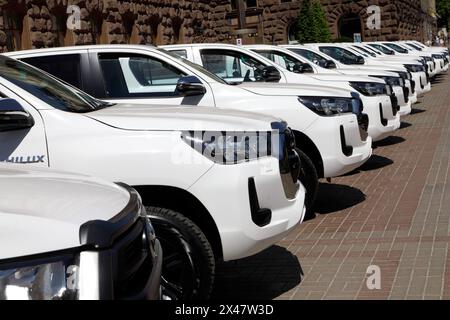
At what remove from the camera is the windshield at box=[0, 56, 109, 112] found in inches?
200

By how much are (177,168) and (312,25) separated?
39.7 meters

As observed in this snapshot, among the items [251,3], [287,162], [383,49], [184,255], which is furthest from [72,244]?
[251,3]

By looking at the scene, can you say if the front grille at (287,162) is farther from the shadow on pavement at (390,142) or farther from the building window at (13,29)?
the building window at (13,29)

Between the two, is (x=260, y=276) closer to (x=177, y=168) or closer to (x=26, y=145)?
(x=177, y=168)

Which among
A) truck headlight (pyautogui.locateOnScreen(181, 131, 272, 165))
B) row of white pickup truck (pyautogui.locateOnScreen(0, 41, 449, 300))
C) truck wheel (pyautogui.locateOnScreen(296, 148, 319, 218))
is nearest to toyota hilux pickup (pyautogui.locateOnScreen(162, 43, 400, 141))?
row of white pickup truck (pyautogui.locateOnScreen(0, 41, 449, 300))

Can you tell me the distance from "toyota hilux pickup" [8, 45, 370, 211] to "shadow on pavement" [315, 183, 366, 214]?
0.60 metres

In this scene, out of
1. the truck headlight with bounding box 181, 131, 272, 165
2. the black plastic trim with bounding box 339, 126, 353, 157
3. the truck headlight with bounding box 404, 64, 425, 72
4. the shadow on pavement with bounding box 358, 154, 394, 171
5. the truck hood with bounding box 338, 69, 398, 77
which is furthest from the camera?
the truck headlight with bounding box 404, 64, 425, 72

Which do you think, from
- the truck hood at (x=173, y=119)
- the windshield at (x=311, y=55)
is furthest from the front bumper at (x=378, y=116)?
the truck hood at (x=173, y=119)

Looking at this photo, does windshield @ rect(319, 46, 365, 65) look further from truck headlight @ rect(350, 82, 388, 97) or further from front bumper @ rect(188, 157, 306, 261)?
front bumper @ rect(188, 157, 306, 261)

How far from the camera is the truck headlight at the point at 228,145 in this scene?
4.76 m

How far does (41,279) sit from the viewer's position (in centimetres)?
257
